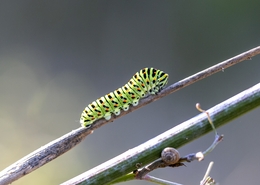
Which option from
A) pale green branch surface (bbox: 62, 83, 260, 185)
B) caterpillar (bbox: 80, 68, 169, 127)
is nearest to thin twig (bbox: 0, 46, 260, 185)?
pale green branch surface (bbox: 62, 83, 260, 185)

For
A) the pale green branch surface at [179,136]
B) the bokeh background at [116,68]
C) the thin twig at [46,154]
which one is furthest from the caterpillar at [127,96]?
the bokeh background at [116,68]

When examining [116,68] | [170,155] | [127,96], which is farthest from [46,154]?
[116,68]

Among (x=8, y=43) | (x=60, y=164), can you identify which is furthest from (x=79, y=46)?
(x=60, y=164)

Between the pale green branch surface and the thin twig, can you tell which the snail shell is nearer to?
the pale green branch surface

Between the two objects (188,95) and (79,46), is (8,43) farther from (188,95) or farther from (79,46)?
(188,95)

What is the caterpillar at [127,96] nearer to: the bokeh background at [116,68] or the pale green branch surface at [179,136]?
the pale green branch surface at [179,136]

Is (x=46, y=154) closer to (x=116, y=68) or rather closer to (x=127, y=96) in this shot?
(x=127, y=96)
